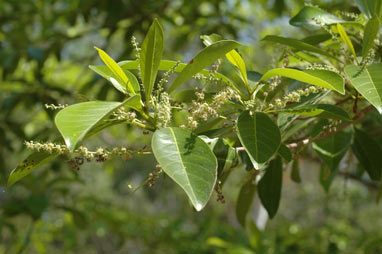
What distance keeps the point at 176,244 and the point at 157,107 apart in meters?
3.04

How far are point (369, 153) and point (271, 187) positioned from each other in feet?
0.97

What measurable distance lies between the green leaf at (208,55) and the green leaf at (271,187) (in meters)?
0.55

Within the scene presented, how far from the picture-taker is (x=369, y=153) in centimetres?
129

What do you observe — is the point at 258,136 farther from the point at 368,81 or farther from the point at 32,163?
the point at 32,163

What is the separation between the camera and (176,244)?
373cm

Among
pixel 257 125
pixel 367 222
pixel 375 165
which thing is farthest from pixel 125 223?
pixel 367 222

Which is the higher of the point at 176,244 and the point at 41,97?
the point at 41,97

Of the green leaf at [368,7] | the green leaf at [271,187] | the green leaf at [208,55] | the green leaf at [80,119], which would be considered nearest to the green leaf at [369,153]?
the green leaf at [271,187]

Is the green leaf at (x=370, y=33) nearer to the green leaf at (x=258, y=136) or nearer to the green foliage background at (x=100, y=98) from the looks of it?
the green leaf at (x=258, y=136)

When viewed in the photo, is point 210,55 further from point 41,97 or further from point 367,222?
point 367,222

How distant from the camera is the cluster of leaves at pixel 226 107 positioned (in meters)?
0.74

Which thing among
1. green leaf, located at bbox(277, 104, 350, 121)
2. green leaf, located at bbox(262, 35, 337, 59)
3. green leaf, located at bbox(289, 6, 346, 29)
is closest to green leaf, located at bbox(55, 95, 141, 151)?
green leaf, located at bbox(277, 104, 350, 121)

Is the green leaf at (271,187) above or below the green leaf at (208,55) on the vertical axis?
below

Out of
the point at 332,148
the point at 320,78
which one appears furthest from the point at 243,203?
the point at 320,78
